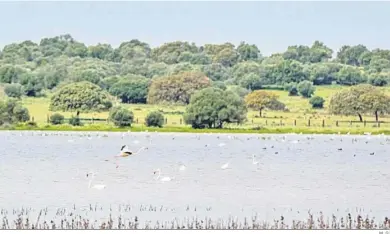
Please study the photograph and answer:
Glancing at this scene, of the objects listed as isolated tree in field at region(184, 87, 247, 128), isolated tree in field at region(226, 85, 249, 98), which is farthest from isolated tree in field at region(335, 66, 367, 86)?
isolated tree in field at region(184, 87, 247, 128)

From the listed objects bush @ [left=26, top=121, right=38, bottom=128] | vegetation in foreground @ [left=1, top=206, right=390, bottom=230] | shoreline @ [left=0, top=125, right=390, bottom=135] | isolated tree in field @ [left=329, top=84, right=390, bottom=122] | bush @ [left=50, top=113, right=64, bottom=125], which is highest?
isolated tree in field @ [left=329, top=84, right=390, bottom=122]

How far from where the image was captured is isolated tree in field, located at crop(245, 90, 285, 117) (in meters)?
106

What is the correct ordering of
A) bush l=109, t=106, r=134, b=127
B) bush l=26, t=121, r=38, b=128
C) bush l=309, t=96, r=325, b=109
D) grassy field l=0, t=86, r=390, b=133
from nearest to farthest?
bush l=26, t=121, r=38, b=128
bush l=109, t=106, r=134, b=127
grassy field l=0, t=86, r=390, b=133
bush l=309, t=96, r=325, b=109

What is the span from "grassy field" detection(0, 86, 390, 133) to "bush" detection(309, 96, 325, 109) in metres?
0.58

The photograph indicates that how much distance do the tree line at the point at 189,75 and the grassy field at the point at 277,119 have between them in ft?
4.48

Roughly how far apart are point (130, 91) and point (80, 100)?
14652 mm

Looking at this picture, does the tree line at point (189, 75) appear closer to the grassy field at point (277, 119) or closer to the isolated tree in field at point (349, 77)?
the isolated tree in field at point (349, 77)

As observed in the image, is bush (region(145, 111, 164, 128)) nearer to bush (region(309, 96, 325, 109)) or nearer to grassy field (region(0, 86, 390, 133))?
grassy field (region(0, 86, 390, 133))

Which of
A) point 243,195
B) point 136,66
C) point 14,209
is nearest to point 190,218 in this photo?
point 14,209

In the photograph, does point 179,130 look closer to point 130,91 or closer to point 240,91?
point 130,91

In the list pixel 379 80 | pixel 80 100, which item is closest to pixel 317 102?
pixel 379 80

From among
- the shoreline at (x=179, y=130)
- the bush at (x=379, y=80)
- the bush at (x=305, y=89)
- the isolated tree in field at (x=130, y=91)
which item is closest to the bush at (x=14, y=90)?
the isolated tree in field at (x=130, y=91)

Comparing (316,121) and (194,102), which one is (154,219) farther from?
(316,121)

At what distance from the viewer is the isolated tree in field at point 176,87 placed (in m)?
110
